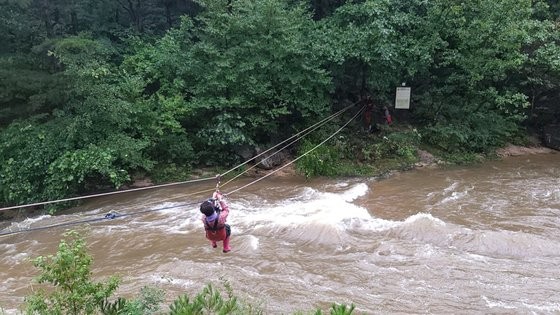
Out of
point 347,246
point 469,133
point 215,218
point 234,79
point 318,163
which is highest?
point 234,79

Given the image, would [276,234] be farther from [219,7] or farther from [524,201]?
[219,7]

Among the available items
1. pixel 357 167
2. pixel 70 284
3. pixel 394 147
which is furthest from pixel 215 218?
pixel 394 147

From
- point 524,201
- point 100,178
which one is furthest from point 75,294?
point 524,201

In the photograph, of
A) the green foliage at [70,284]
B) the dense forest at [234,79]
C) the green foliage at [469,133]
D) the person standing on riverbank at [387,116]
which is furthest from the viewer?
the person standing on riverbank at [387,116]

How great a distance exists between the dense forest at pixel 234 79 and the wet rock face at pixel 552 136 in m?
1.77

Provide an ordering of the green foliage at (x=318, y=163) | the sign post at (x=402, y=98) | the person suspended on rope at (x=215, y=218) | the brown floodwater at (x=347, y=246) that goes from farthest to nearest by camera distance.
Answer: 1. the sign post at (x=402, y=98)
2. the green foliage at (x=318, y=163)
3. the brown floodwater at (x=347, y=246)
4. the person suspended on rope at (x=215, y=218)

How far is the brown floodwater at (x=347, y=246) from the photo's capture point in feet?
24.6

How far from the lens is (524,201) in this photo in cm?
1173

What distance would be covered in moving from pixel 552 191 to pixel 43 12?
51.8 feet

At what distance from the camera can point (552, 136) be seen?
17.4 metres

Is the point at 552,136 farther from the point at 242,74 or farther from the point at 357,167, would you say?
the point at 242,74

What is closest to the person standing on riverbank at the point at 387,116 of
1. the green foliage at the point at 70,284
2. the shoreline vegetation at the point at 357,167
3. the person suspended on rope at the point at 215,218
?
the shoreline vegetation at the point at 357,167

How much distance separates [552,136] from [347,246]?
476 inches

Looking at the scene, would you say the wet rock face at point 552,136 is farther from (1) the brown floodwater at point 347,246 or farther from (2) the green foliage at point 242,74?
(2) the green foliage at point 242,74
